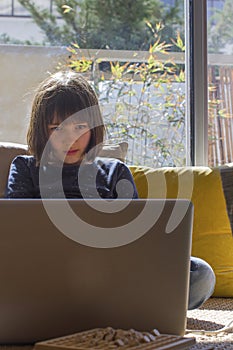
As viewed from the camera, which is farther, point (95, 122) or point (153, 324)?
point (95, 122)

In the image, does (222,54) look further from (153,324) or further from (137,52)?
(153,324)

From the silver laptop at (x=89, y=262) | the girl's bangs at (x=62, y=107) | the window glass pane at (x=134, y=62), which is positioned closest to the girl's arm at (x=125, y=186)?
the girl's bangs at (x=62, y=107)

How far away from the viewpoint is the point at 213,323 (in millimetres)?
2105

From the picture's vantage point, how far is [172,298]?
158 centimetres

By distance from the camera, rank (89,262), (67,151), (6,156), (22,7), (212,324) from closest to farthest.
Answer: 1. (89,262)
2. (212,324)
3. (67,151)
4. (6,156)
5. (22,7)

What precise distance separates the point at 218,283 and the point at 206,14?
1213 millimetres

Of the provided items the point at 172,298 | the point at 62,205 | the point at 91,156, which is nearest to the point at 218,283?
the point at 91,156

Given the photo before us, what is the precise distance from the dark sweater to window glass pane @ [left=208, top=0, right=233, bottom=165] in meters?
1.02

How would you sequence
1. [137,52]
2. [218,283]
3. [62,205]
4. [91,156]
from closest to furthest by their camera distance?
[62,205] < [91,156] < [218,283] < [137,52]

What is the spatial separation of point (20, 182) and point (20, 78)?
98 cm

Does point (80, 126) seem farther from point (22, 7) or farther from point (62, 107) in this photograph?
point (22, 7)

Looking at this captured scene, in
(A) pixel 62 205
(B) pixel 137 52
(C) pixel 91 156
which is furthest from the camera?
(B) pixel 137 52

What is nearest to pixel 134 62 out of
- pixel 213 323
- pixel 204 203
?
pixel 204 203

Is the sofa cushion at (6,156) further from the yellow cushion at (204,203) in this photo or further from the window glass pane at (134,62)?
the window glass pane at (134,62)
